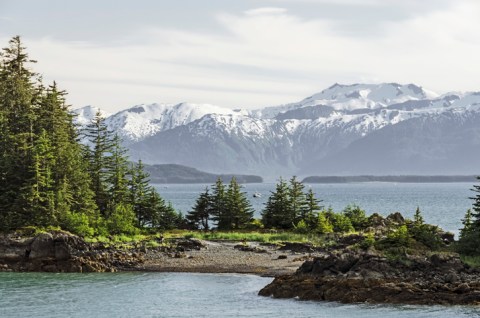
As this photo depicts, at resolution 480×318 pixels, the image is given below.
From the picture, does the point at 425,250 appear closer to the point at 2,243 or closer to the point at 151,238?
the point at 151,238

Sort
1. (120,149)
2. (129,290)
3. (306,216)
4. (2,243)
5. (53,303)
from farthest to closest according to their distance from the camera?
(120,149)
(306,216)
(2,243)
(129,290)
(53,303)

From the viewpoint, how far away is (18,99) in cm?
9750

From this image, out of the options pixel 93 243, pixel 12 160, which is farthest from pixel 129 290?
pixel 12 160

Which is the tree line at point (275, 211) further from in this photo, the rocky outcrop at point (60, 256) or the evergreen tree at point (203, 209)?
the rocky outcrop at point (60, 256)

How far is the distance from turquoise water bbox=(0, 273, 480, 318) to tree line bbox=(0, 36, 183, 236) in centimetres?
1642

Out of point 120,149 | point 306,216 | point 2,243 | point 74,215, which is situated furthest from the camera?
point 120,149

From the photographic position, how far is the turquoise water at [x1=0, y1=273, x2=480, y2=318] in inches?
2015

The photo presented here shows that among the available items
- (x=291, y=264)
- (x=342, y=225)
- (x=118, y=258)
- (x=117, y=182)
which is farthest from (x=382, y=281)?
(x=117, y=182)

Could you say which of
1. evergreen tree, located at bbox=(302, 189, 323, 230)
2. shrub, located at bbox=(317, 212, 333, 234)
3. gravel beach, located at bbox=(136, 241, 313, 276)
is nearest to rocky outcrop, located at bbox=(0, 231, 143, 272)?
gravel beach, located at bbox=(136, 241, 313, 276)

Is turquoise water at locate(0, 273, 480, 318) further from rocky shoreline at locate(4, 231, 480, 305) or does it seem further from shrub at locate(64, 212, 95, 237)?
shrub at locate(64, 212, 95, 237)

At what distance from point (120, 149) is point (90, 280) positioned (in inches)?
1496

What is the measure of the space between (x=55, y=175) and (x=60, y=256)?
2034 centimetres

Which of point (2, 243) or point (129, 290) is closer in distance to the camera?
point (129, 290)

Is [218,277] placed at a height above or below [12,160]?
below
